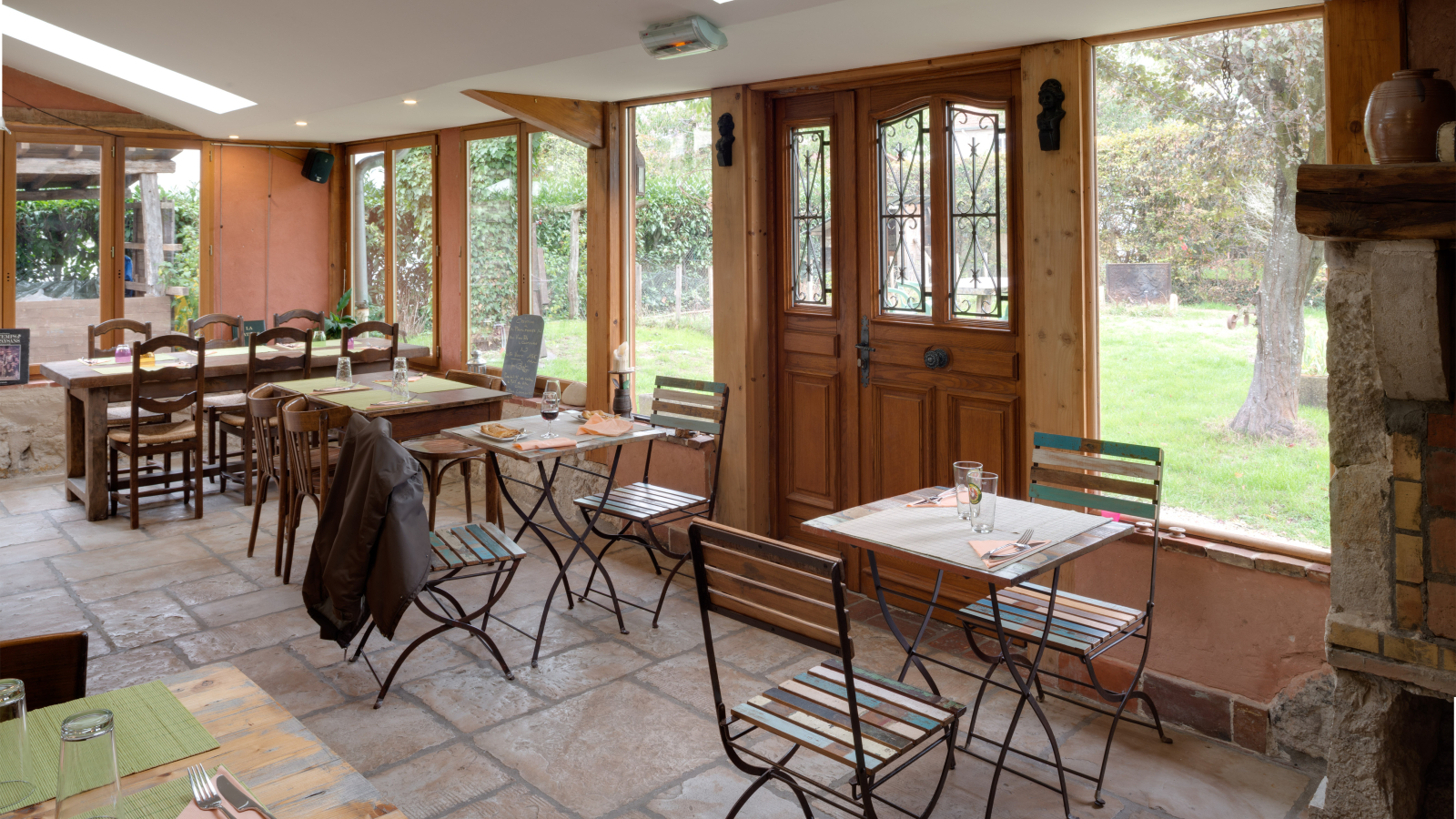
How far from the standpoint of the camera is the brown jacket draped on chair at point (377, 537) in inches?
135

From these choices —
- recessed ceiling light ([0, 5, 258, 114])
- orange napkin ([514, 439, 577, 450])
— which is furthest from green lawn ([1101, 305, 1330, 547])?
recessed ceiling light ([0, 5, 258, 114])

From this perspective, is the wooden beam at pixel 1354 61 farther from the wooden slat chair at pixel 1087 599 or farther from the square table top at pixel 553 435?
the square table top at pixel 553 435

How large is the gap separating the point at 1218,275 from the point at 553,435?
2682mm

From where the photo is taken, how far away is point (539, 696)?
152 inches

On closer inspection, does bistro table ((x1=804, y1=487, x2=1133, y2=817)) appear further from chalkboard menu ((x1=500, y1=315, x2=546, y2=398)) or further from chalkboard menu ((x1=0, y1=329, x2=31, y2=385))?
chalkboard menu ((x1=0, y1=329, x2=31, y2=385))

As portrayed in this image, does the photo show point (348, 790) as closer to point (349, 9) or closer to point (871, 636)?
point (871, 636)

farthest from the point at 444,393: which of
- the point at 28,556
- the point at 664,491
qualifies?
the point at 28,556

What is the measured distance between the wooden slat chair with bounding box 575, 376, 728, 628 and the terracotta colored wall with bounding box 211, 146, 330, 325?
16.4 feet

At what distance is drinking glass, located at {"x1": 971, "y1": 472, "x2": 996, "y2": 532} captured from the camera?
9.86 ft

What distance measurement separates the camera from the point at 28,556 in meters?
5.54

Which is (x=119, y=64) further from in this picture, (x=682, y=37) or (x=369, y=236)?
(x=682, y=37)

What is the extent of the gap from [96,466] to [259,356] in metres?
1.17

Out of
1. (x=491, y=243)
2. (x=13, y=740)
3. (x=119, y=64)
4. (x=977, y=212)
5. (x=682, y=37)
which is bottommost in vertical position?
(x=13, y=740)

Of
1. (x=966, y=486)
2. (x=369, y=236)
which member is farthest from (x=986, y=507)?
(x=369, y=236)
